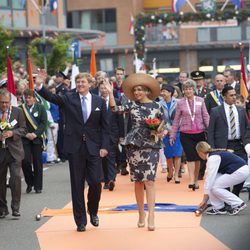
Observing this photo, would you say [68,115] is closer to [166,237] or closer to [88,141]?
[88,141]

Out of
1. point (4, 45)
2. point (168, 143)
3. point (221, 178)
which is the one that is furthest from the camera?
point (4, 45)

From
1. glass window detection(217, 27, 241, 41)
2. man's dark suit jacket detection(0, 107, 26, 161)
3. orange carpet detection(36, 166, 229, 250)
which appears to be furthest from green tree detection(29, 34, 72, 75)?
glass window detection(217, 27, 241, 41)

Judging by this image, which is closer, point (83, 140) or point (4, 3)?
point (83, 140)

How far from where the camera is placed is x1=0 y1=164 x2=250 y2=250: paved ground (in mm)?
10430

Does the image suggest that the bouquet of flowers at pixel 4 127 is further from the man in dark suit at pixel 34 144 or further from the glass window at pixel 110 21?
the glass window at pixel 110 21

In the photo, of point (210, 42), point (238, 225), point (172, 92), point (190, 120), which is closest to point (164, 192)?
point (190, 120)

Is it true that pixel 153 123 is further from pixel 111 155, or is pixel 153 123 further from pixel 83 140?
pixel 111 155

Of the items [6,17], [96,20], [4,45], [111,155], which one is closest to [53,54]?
[4,45]

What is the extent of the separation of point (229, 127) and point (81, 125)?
356 cm

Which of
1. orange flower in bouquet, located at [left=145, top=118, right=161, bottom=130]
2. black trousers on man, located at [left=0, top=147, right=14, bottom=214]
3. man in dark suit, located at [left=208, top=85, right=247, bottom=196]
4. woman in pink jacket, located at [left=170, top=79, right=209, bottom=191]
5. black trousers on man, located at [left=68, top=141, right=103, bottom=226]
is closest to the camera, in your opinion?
orange flower in bouquet, located at [left=145, top=118, right=161, bottom=130]

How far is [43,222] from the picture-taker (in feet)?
40.5

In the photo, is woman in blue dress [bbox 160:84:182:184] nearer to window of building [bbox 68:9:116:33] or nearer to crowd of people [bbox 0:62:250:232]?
crowd of people [bbox 0:62:250:232]

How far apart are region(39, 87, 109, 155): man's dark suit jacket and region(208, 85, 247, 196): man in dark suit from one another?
320 cm

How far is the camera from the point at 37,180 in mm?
16016
